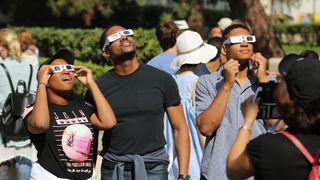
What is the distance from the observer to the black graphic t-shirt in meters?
4.99

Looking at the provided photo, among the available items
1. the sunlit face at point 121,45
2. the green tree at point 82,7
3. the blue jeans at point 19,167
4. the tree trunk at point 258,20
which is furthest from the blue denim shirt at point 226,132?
the green tree at point 82,7

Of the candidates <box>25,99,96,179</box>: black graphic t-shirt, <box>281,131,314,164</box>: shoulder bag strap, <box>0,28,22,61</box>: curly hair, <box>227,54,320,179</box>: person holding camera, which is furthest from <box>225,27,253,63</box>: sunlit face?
<box>0,28,22,61</box>: curly hair

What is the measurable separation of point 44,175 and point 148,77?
3.16ft

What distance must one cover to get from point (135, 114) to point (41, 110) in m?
0.63

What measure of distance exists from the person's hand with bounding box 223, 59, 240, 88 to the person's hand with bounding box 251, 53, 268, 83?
12 cm

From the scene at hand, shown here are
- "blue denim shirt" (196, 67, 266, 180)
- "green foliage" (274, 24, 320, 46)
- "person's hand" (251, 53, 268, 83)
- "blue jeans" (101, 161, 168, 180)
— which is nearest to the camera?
"person's hand" (251, 53, 268, 83)

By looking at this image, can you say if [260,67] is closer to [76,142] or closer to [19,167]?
[76,142]

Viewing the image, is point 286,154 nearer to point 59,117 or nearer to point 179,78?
point 59,117

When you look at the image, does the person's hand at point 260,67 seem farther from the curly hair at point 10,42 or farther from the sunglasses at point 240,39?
the curly hair at point 10,42

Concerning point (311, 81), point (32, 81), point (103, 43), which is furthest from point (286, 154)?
point (32, 81)

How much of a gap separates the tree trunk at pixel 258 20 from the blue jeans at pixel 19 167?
33.4ft

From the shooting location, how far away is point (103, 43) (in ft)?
17.7

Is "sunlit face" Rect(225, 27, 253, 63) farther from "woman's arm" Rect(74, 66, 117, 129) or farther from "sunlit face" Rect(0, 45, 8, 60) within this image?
"sunlit face" Rect(0, 45, 8, 60)

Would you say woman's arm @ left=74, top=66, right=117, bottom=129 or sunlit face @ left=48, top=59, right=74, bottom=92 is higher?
sunlit face @ left=48, top=59, right=74, bottom=92
